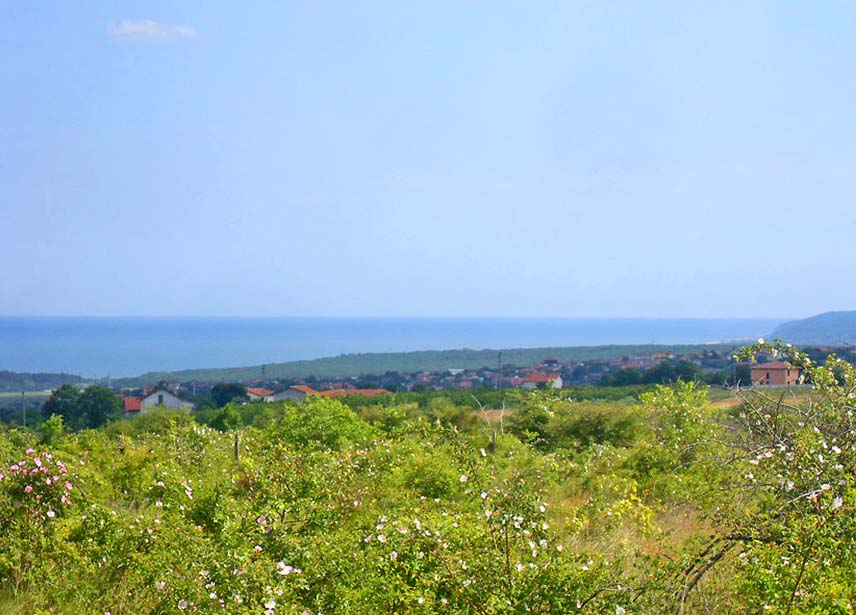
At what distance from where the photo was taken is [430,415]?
19.7m

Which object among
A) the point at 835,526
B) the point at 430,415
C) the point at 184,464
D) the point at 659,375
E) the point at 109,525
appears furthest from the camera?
the point at 659,375

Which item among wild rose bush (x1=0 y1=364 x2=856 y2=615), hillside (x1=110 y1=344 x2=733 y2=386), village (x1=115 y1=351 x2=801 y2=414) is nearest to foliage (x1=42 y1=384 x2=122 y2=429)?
village (x1=115 y1=351 x2=801 y2=414)

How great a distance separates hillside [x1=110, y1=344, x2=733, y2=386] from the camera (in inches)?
4166

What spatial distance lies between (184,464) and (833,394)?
22.8 ft

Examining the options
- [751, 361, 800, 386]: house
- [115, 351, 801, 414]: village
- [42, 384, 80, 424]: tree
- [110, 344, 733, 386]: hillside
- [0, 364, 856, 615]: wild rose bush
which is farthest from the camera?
[110, 344, 733, 386]: hillside

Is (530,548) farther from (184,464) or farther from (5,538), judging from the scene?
(184,464)

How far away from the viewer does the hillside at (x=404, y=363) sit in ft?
347

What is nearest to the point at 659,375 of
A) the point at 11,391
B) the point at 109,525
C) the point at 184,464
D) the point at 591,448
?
the point at 591,448

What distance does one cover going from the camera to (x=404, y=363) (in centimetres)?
11638

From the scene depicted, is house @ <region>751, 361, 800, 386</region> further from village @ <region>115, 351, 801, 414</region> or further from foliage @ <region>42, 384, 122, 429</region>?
foliage @ <region>42, 384, 122, 429</region>

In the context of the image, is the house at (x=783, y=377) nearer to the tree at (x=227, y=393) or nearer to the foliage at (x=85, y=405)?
the foliage at (x=85, y=405)

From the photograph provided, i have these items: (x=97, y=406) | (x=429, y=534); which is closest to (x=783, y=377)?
(x=429, y=534)

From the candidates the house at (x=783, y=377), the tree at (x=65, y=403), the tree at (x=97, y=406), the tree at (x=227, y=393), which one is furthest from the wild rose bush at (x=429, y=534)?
the tree at (x=227, y=393)

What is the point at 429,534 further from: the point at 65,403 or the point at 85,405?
the point at 65,403
